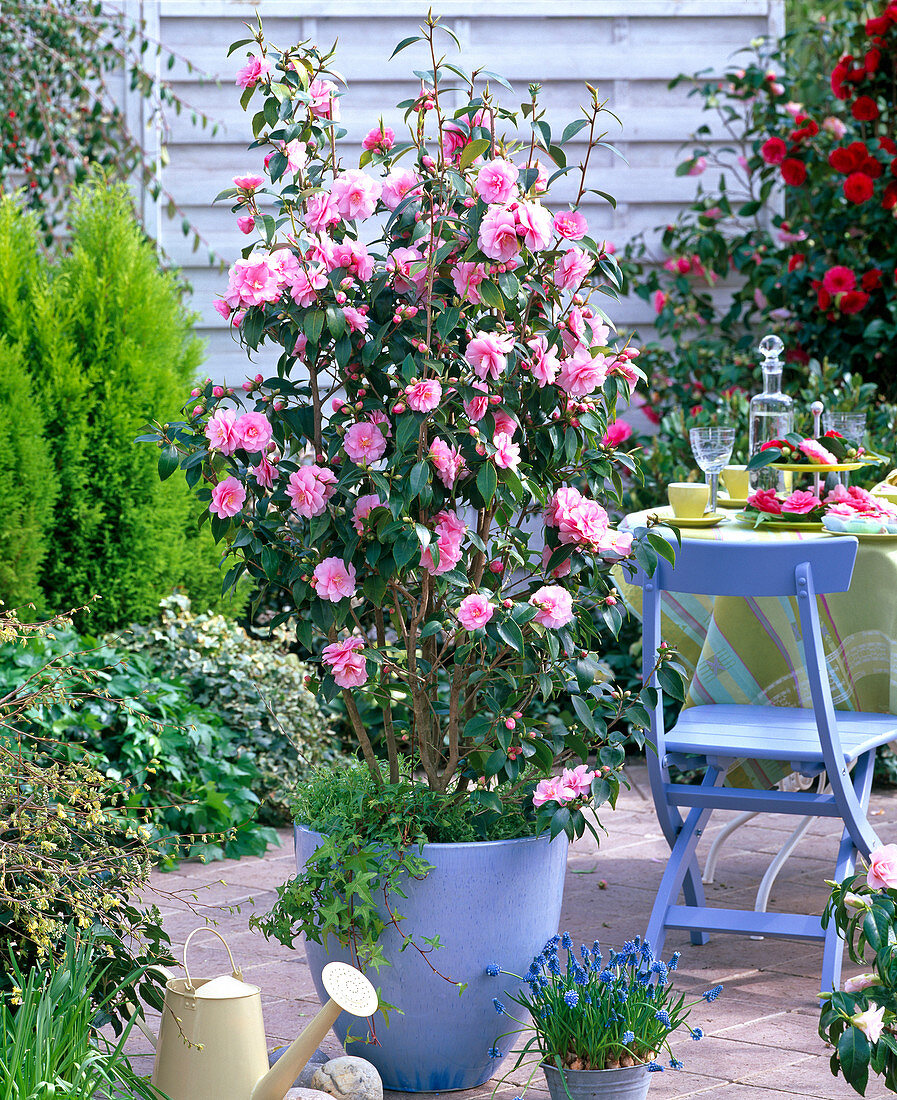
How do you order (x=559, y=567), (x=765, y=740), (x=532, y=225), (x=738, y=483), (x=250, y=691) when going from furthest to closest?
(x=250, y=691), (x=738, y=483), (x=765, y=740), (x=559, y=567), (x=532, y=225)

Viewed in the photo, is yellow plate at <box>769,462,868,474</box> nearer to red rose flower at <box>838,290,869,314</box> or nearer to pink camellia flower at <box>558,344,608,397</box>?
pink camellia flower at <box>558,344,608,397</box>

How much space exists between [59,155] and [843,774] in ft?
12.4

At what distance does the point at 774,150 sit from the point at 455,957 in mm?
3978

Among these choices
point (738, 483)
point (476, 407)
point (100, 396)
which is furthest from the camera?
point (100, 396)

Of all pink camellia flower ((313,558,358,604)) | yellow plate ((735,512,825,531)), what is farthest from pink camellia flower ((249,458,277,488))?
yellow plate ((735,512,825,531))

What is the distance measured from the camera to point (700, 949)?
3100mm

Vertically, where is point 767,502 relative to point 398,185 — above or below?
below

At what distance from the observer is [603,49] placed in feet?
18.0

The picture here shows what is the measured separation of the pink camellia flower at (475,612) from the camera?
85.6 inches

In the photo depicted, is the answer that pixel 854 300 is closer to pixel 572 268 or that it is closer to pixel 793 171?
pixel 793 171

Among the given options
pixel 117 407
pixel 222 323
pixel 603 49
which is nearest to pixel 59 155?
pixel 222 323

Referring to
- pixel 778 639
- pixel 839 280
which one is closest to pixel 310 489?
pixel 778 639

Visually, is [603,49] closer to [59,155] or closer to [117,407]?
[59,155]

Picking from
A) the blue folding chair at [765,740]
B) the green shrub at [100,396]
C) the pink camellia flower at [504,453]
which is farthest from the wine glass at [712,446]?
the green shrub at [100,396]
